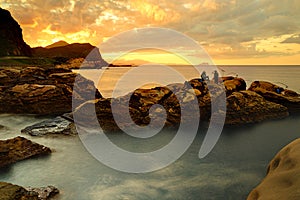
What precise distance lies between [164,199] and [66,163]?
7441 mm

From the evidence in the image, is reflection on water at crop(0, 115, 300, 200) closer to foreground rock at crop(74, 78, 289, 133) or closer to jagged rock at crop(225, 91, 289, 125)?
foreground rock at crop(74, 78, 289, 133)

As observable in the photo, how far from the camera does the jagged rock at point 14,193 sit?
9.87 meters

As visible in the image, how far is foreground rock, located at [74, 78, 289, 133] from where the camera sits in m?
25.3

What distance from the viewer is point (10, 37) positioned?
123250 mm

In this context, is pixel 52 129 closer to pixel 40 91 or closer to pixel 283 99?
pixel 40 91

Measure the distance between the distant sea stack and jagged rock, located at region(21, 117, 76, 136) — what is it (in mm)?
102298

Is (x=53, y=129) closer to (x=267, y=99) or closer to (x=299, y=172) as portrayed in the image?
(x=299, y=172)

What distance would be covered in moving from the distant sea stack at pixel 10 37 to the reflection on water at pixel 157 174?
362 feet

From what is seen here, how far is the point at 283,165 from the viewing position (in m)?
7.34

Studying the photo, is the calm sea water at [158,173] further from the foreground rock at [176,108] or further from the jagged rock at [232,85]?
the jagged rock at [232,85]

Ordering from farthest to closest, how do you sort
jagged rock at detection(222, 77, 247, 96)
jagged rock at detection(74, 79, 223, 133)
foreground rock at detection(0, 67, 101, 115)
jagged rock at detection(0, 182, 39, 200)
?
1. foreground rock at detection(0, 67, 101, 115)
2. jagged rock at detection(222, 77, 247, 96)
3. jagged rock at detection(74, 79, 223, 133)
4. jagged rock at detection(0, 182, 39, 200)

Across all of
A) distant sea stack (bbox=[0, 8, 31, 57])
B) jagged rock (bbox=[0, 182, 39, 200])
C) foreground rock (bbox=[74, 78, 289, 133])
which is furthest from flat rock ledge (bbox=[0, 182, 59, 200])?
distant sea stack (bbox=[0, 8, 31, 57])

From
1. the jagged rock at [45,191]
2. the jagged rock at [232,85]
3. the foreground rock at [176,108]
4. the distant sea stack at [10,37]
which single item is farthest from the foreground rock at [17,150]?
the distant sea stack at [10,37]

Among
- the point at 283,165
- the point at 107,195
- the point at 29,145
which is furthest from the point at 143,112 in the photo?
the point at 283,165
